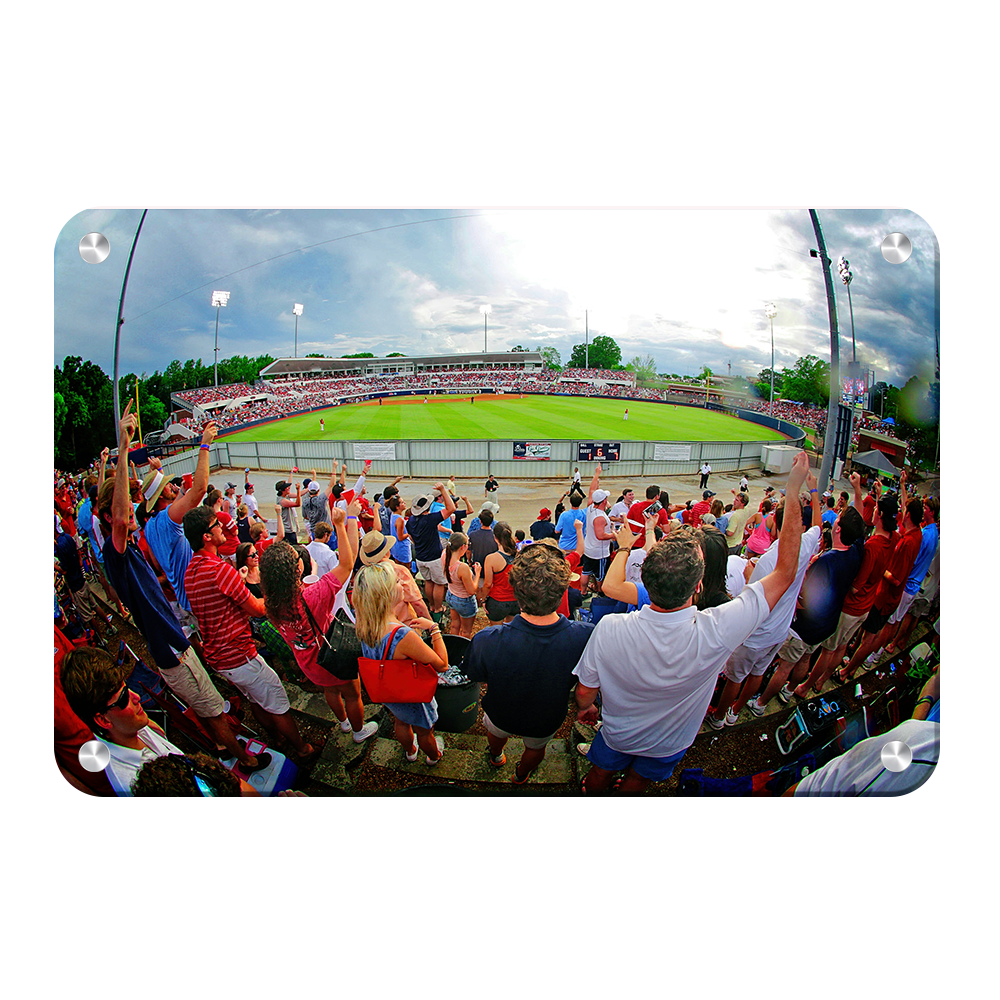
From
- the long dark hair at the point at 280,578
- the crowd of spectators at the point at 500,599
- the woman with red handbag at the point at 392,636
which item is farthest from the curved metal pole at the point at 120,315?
the woman with red handbag at the point at 392,636

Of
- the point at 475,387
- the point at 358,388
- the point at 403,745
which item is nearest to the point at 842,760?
the point at 403,745

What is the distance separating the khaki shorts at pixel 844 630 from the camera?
3.16 m

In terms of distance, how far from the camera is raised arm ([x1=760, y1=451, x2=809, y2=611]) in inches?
96.4

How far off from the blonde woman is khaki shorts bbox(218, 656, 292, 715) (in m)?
1.38

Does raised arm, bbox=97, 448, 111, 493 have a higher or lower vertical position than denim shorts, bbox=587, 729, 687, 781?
higher

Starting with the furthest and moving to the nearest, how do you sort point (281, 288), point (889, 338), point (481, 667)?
point (281, 288)
point (889, 338)
point (481, 667)

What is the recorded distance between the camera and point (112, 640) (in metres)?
3.11

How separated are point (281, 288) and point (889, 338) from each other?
159 inches

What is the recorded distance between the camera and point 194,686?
3090mm

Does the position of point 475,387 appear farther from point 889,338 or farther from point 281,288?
point 889,338

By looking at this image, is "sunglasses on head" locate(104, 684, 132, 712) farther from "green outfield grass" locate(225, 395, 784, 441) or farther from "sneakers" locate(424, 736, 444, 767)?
"sneakers" locate(424, 736, 444, 767)

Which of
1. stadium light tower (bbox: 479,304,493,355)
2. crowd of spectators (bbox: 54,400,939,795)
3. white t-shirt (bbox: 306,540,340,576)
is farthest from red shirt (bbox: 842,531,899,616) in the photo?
white t-shirt (bbox: 306,540,340,576)

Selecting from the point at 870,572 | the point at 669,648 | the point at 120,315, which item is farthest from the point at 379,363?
the point at 870,572

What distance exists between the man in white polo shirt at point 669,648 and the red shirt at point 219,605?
7.53ft
